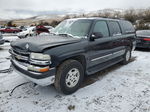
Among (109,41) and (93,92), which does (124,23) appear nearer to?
(109,41)

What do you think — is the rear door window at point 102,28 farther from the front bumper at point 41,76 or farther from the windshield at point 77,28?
the front bumper at point 41,76

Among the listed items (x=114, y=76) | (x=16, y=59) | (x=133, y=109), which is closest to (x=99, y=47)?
(x=114, y=76)

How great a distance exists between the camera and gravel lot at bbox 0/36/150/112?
2.67m

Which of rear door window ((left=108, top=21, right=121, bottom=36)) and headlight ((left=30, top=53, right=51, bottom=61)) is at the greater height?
rear door window ((left=108, top=21, right=121, bottom=36))

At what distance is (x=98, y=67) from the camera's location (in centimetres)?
387

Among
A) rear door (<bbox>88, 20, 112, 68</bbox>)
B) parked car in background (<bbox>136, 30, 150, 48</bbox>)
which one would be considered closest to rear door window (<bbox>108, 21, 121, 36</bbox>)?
rear door (<bbox>88, 20, 112, 68</bbox>)

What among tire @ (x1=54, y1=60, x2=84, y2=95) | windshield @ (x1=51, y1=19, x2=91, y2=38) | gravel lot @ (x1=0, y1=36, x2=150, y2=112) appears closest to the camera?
gravel lot @ (x1=0, y1=36, x2=150, y2=112)

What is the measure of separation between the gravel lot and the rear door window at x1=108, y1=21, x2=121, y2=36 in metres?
1.47

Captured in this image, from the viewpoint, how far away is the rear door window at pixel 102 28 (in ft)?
12.1

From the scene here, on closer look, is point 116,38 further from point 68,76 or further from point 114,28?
point 68,76

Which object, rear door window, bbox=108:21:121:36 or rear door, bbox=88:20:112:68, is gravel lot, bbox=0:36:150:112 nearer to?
rear door, bbox=88:20:112:68

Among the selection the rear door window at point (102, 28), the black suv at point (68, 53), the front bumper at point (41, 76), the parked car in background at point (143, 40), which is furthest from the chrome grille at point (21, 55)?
the parked car in background at point (143, 40)

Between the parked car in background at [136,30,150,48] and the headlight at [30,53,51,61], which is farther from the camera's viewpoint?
the parked car in background at [136,30,150,48]

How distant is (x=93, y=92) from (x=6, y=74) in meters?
2.84
